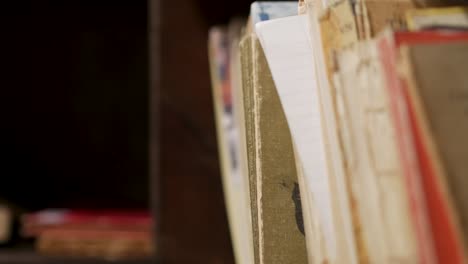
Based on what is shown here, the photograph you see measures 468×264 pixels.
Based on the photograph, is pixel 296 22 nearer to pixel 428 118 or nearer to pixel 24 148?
pixel 428 118

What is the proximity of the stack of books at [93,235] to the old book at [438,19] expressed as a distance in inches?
20.7

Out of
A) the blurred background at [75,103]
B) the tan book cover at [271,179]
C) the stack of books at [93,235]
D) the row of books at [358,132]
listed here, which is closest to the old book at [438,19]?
the row of books at [358,132]

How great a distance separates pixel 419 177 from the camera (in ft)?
0.76

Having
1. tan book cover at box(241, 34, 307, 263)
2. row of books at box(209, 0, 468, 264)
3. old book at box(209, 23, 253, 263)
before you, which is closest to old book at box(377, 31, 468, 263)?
row of books at box(209, 0, 468, 264)

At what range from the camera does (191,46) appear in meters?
0.71

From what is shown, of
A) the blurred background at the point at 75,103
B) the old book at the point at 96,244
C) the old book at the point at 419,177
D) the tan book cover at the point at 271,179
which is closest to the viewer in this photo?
the old book at the point at 419,177

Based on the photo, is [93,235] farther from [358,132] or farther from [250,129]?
[358,132]

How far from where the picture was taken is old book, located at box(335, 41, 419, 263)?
0.79 feet

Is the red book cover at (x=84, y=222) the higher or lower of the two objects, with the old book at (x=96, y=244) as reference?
higher

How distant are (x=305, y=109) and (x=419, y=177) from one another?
0.12m

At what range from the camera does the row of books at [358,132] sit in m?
0.23

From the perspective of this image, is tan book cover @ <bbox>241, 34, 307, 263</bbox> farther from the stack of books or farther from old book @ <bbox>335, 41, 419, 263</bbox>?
the stack of books

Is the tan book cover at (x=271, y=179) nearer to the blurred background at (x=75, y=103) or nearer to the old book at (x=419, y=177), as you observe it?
the old book at (x=419, y=177)

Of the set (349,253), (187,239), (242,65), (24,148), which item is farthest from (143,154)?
(349,253)
